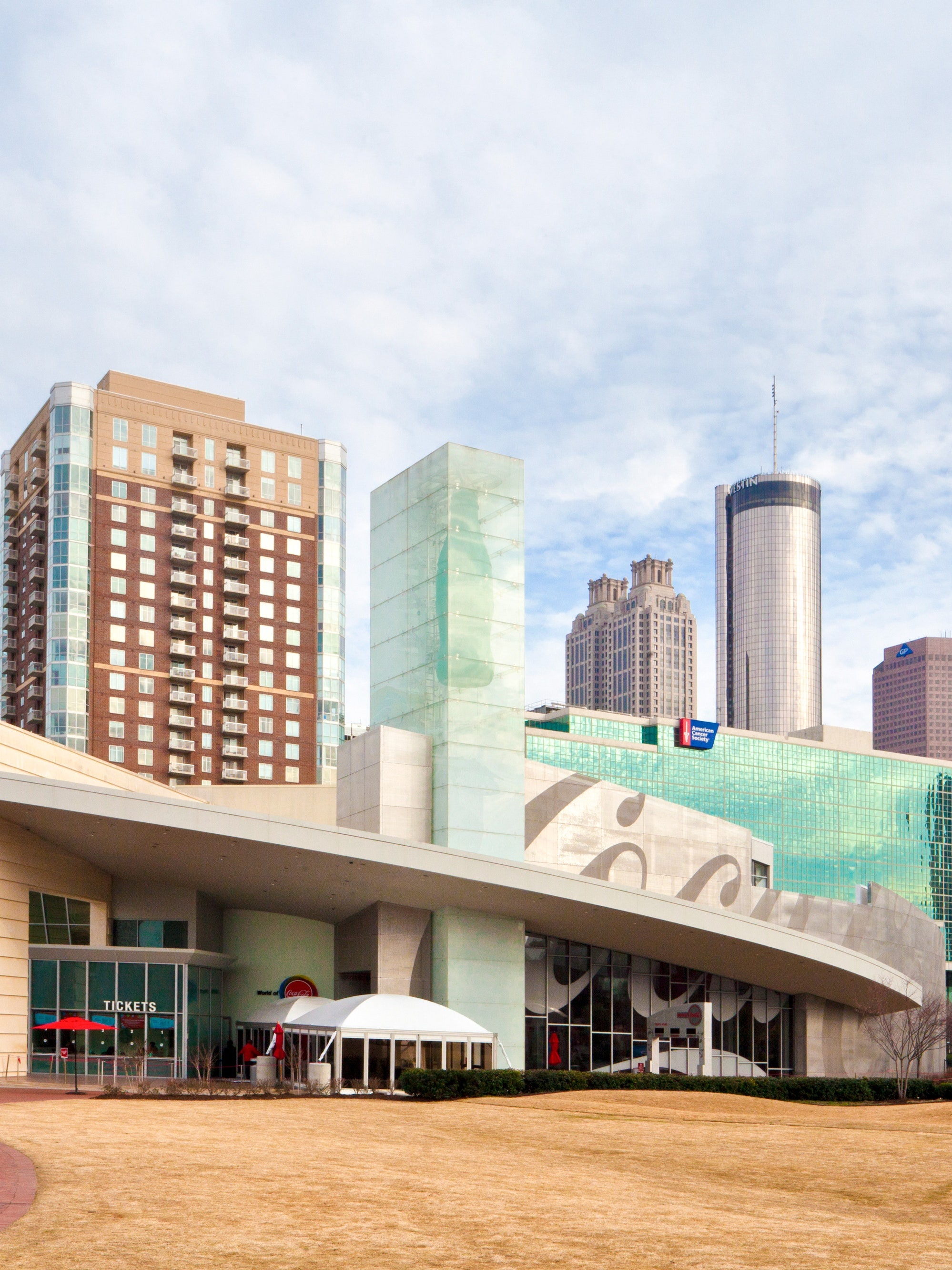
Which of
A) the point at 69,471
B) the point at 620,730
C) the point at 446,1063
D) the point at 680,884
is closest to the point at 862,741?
the point at 620,730

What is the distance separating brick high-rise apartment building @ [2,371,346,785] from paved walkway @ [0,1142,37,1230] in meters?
104

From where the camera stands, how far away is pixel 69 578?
124812mm

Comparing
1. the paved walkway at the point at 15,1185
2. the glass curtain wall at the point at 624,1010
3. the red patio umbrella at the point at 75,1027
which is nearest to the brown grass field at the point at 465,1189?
the paved walkway at the point at 15,1185

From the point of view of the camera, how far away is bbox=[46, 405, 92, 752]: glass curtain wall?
123000 millimetres

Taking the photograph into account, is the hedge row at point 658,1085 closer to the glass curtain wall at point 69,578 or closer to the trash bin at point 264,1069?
the trash bin at point 264,1069

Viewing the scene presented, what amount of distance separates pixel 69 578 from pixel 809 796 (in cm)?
7627

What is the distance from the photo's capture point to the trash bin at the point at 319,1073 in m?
43.6

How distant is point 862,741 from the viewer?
154000mm

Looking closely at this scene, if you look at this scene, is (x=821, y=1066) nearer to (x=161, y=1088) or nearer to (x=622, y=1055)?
(x=622, y=1055)

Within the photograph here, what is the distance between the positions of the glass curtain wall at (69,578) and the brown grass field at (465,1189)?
91625 mm

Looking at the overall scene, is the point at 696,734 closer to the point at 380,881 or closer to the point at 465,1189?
the point at 380,881

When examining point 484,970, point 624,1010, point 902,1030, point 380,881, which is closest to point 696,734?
point 902,1030

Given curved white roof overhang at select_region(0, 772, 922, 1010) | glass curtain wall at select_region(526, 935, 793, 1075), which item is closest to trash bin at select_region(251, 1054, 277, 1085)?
curved white roof overhang at select_region(0, 772, 922, 1010)

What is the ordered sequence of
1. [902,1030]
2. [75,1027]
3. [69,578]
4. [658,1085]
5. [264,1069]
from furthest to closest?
[69,578]
[902,1030]
[264,1069]
[658,1085]
[75,1027]
